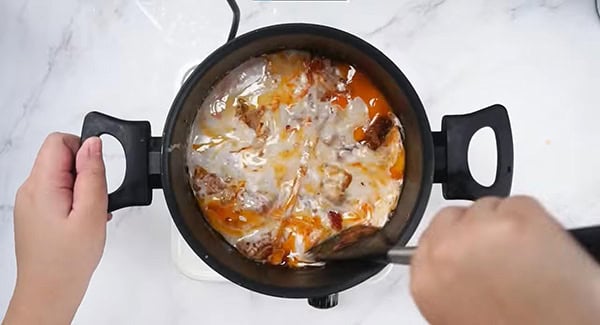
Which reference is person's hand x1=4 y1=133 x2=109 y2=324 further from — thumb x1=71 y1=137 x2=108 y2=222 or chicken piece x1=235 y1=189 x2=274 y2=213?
chicken piece x1=235 y1=189 x2=274 y2=213

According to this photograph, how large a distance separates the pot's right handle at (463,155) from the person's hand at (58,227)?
11.4 inches

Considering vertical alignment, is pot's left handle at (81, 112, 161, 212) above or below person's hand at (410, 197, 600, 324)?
above

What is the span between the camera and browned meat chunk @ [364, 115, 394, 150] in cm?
68

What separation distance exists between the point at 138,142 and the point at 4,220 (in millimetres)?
239

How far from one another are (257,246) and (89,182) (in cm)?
17

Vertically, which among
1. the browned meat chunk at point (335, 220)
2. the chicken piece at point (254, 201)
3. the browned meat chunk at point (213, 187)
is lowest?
the browned meat chunk at point (335, 220)

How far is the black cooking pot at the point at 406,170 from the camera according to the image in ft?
1.97

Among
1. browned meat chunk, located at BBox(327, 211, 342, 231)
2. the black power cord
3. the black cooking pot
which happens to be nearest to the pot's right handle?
the black cooking pot

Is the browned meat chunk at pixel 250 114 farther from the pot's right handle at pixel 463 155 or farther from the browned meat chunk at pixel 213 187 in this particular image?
the pot's right handle at pixel 463 155

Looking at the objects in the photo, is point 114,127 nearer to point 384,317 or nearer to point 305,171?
point 305,171

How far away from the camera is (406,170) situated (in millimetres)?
678

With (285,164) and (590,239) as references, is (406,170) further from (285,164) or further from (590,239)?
(590,239)

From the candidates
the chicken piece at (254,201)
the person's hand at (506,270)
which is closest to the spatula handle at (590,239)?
the person's hand at (506,270)

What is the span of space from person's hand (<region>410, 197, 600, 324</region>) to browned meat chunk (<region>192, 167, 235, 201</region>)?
12.9 inches
